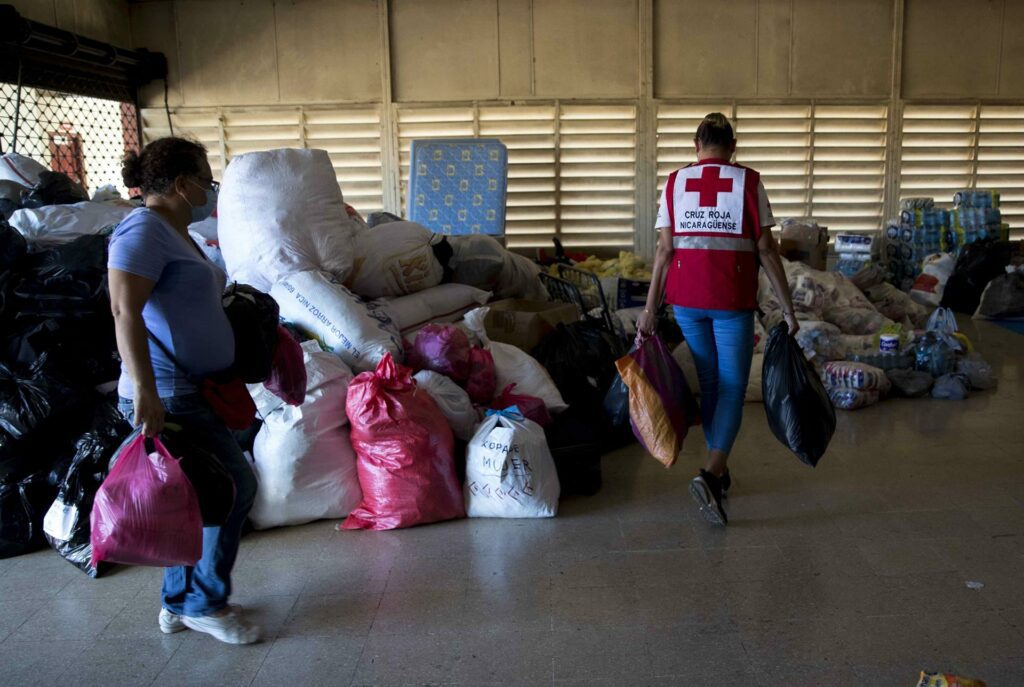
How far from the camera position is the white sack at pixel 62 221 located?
370 cm

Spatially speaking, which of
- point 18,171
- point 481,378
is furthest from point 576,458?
point 18,171

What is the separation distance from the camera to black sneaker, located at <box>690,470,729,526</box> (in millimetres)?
3094

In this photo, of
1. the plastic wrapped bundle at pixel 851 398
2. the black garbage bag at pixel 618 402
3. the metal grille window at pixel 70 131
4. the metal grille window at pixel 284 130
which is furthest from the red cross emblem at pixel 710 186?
the metal grille window at pixel 284 130

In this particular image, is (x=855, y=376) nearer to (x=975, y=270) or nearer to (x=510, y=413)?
(x=510, y=413)

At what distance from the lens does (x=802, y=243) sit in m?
6.53

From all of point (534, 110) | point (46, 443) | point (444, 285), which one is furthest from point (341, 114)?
point (46, 443)

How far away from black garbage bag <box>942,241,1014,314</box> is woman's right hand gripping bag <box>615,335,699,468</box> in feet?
15.6

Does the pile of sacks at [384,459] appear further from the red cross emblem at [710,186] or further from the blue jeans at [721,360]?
the red cross emblem at [710,186]

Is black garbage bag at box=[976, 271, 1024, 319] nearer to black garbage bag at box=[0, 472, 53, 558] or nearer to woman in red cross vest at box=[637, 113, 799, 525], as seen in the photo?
woman in red cross vest at box=[637, 113, 799, 525]

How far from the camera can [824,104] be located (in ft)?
22.7

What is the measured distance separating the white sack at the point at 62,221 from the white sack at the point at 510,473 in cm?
186

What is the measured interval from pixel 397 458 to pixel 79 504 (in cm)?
107

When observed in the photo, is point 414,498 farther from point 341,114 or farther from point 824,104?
point 824,104

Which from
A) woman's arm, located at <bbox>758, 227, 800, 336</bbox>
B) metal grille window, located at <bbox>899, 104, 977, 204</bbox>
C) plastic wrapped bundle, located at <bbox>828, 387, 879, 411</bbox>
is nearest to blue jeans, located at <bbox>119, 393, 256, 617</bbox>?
woman's arm, located at <bbox>758, 227, 800, 336</bbox>
